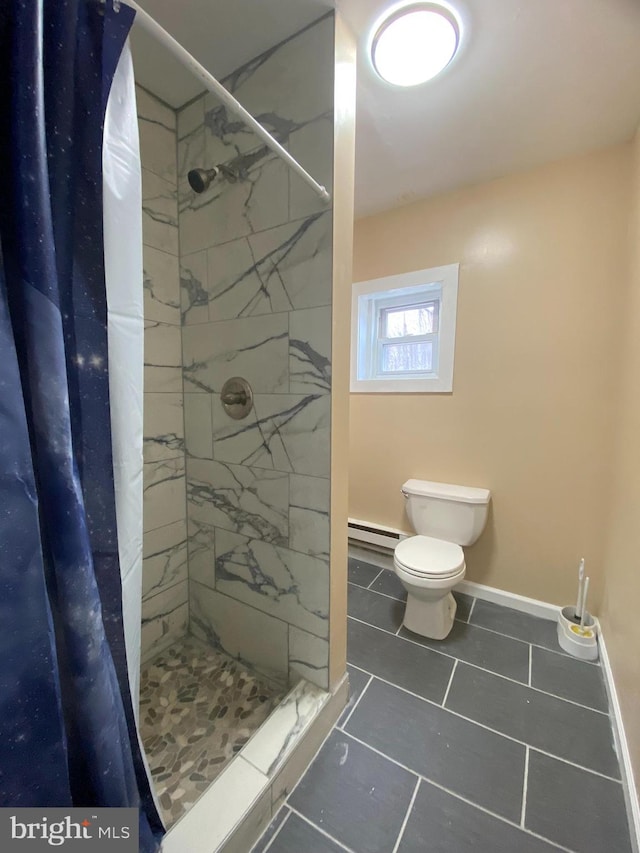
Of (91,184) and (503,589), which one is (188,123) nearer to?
(91,184)

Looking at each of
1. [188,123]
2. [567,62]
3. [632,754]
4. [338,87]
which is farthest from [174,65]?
[632,754]

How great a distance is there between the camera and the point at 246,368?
4.30 feet

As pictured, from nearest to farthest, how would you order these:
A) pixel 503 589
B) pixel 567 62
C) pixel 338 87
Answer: pixel 338 87, pixel 567 62, pixel 503 589

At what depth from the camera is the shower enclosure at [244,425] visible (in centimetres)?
110

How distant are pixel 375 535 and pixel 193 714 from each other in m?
1.42

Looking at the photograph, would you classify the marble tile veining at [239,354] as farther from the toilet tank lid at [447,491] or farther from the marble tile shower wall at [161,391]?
the toilet tank lid at [447,491]

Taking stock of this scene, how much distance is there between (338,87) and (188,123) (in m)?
0.76

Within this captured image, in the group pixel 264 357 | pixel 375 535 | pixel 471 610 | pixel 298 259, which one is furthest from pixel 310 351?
pixel 471 610

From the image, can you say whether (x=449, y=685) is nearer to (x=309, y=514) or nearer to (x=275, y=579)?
(x=275, y=579)

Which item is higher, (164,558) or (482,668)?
(164,558)

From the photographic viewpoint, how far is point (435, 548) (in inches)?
68.7

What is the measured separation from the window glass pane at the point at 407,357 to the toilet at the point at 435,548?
0.78m

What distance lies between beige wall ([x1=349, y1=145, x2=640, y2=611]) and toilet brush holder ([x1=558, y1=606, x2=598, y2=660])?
4.5 inches

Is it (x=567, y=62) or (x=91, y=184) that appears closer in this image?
(x=91, y=184)
